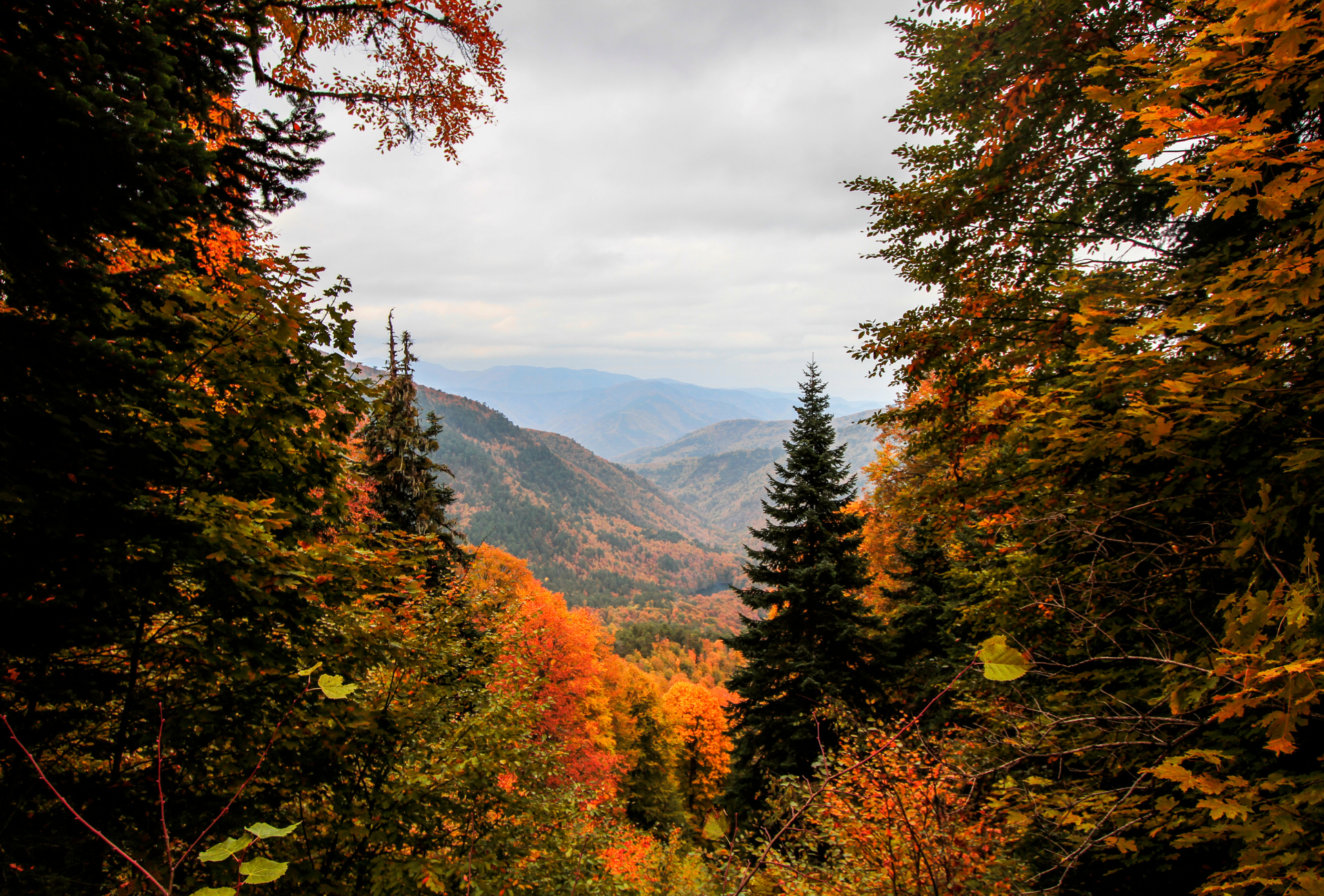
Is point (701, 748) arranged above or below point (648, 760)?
below

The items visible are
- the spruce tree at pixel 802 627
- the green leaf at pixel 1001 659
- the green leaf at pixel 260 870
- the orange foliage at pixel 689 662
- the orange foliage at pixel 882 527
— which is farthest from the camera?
the orange foliage at pixel 689 662

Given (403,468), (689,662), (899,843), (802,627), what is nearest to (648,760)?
(802,627)

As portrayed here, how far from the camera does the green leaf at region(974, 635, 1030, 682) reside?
5.33 ft

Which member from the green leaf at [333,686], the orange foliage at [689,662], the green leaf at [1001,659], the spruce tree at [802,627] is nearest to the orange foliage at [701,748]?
the spruce tree at [802,627]

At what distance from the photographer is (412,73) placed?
6.20 metres

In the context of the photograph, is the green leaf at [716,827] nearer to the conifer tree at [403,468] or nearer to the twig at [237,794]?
the twig at [237,794]

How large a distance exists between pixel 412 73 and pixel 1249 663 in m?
8.91

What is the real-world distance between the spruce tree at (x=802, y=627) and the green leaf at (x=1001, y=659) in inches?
381

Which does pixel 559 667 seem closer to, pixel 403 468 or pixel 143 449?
pixel 403 468

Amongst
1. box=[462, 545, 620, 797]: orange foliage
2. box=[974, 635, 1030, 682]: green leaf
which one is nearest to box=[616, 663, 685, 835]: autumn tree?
box=[462, 545, 620, 797]: orange foliage

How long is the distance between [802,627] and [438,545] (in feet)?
26.3

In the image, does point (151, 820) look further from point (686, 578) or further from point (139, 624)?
point (686, 578)

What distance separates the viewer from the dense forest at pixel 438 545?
3006mm

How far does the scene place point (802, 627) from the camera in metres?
11.7
